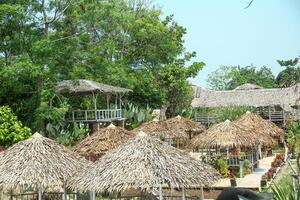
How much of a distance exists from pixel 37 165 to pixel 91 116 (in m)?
16.9

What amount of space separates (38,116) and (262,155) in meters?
11.9

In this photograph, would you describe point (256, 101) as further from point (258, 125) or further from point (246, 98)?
point (258, 125)

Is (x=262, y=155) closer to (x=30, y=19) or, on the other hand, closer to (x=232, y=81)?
(x=30, y=19)

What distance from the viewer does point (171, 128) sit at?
25688 mm

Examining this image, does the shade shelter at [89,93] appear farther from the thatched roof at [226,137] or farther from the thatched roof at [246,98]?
the thatched roof at [246,98]

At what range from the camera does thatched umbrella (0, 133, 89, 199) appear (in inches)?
497

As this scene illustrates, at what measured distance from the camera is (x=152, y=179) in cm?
1133

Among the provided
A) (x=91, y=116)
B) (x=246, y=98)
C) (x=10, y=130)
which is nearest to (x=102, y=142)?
(x=10, y=130)

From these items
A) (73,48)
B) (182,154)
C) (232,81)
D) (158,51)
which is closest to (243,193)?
(182,154)

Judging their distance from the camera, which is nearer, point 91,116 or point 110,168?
point 110,168

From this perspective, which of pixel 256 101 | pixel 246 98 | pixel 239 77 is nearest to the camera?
pixel 256 101

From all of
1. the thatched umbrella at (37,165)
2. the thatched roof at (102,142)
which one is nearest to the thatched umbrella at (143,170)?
the thatched umbrella at (37,165)

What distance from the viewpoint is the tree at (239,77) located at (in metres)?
65.8

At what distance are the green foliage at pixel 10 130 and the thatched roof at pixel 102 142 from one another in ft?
17.4
